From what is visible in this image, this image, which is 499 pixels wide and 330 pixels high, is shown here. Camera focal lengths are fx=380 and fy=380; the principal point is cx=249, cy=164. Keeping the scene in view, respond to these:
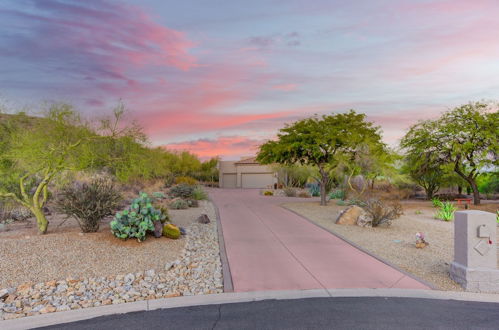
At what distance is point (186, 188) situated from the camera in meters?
23.3

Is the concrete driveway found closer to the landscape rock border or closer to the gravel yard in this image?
the gravel yard

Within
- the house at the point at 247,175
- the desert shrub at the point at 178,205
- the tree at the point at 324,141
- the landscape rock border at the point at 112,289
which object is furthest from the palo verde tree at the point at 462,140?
the house at the point at 247,175

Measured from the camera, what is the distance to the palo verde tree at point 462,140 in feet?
72.3

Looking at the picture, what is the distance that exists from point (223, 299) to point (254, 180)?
42.9 meters

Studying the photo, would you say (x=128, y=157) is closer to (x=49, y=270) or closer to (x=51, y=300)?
(x=49, y=270)

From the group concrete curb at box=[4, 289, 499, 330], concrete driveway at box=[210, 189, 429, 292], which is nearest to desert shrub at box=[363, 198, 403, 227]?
concrete driveway at box=[210, 189, 429, 292]

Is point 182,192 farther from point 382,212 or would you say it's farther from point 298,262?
point 298,262

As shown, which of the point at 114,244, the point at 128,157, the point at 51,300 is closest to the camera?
the point at 51,300

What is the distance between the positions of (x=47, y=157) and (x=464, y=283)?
9.92 meters

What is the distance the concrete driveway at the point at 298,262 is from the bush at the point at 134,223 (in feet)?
7.38

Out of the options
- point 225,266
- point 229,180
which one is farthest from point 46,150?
point 229,180

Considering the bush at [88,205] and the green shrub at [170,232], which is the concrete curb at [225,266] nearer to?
the green shrub at [170,232]

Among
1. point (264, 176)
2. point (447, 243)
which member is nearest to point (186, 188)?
point (447, 243)

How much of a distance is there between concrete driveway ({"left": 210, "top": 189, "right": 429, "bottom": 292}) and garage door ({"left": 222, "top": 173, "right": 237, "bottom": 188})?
36.9m
